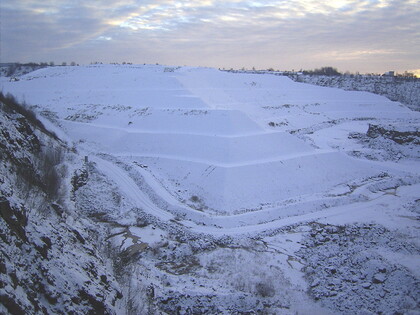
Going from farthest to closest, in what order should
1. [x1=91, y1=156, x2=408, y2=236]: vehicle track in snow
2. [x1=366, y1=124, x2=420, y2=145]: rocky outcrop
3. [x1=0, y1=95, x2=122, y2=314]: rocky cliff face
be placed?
[x1=366, y1=124, x2=420, y2=145]: rocky outcrop
[x1=91, y1=156, x2=408, y2=236]: vehicle track in snow
[x1=0, y1=95, x2=122, y2=314]: rocky cliff face

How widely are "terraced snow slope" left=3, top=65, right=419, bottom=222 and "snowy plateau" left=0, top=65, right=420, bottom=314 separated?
8.7 inches

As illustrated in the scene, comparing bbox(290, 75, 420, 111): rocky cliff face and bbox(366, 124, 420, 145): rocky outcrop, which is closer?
bbox(366, 124, 420, 145): rocky outcrop

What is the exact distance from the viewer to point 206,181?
2669 centimetres

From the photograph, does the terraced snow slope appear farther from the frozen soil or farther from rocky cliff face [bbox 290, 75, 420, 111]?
rocky cliff face [bbox 290, 75, 420, 111]

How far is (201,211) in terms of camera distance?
22953 millimetres

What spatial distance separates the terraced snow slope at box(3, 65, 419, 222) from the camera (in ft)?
83.6

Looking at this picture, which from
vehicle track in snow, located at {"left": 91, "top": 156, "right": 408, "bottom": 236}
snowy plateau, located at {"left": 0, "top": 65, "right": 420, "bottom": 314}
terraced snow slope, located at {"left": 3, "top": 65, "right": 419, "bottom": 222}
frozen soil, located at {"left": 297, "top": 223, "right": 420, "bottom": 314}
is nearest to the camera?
snowy plateau, located at {"left": 0, "top": 65, "right": 420, "bottom": 314}

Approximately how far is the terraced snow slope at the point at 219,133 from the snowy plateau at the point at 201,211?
0.22 m

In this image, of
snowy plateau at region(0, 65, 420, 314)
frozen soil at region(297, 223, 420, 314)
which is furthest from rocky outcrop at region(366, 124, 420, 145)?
frozen soil at region(297, 223, 420, 314)

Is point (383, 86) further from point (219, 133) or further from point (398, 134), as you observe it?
point (219, 133)

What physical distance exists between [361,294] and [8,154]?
1978cm

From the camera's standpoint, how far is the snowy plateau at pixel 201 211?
34.9 ft

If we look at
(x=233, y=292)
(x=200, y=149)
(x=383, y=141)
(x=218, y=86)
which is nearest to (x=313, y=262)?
(x=233, y=292)

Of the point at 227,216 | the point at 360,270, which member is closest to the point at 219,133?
the point at 227,216
